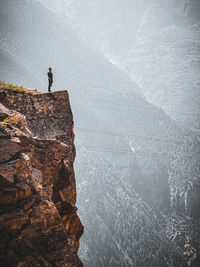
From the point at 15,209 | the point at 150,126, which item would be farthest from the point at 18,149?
the point at 150,126

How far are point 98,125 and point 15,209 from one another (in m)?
166

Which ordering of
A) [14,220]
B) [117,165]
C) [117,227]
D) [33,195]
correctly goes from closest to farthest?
[14,220], [33,195], [117,227], [117,165]

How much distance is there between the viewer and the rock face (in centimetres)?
545

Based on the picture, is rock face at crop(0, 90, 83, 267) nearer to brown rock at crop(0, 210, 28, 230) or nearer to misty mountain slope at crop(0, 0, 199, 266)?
brown rock at crop(0, 210, 28, 230)

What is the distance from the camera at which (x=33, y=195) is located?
21.3 ft

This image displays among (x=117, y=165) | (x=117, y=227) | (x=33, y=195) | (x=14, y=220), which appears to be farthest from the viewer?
(x=117, y=165)

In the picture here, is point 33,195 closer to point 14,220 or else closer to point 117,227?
point 14,220

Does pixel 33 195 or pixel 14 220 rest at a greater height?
pixel 33 195

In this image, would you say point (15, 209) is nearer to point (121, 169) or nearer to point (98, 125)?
point (121, 169)

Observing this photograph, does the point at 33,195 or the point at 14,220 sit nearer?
the point at 14,220

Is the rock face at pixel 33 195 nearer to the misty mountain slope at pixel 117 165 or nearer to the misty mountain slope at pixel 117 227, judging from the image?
the misty mountain slope at pixel 117 227

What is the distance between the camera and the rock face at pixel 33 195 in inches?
215

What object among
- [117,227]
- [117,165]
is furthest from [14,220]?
[117,165]

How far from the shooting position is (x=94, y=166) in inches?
5187
